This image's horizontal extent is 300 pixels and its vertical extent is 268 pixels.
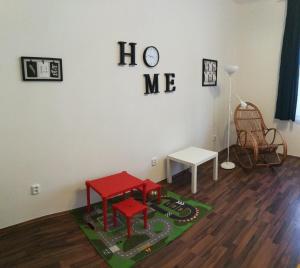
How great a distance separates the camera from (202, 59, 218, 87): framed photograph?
3.96 m

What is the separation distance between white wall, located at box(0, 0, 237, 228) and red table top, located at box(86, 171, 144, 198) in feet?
0.67

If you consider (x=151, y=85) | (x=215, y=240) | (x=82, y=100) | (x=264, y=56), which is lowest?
(x=215, y=240)

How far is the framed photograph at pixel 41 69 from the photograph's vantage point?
220 centimetres

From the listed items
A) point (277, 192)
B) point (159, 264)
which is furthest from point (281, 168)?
point (159, 264)

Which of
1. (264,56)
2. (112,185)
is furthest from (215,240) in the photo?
(264,56)

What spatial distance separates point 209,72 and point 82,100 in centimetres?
235

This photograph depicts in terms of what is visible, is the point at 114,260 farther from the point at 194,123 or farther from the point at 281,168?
the point at 281,168

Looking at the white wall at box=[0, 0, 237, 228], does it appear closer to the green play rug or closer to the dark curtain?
the green play rug

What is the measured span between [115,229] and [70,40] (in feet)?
6.21

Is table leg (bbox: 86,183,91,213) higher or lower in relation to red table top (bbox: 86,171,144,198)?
lower

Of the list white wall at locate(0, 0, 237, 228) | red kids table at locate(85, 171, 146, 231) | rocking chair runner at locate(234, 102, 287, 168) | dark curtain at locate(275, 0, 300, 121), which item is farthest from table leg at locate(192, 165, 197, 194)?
dark curtain at locate(275, 0, 300, 121)

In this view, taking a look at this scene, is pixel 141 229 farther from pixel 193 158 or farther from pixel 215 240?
pixel 193 158

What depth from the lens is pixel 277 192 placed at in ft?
10.4

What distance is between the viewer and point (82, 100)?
258cm
